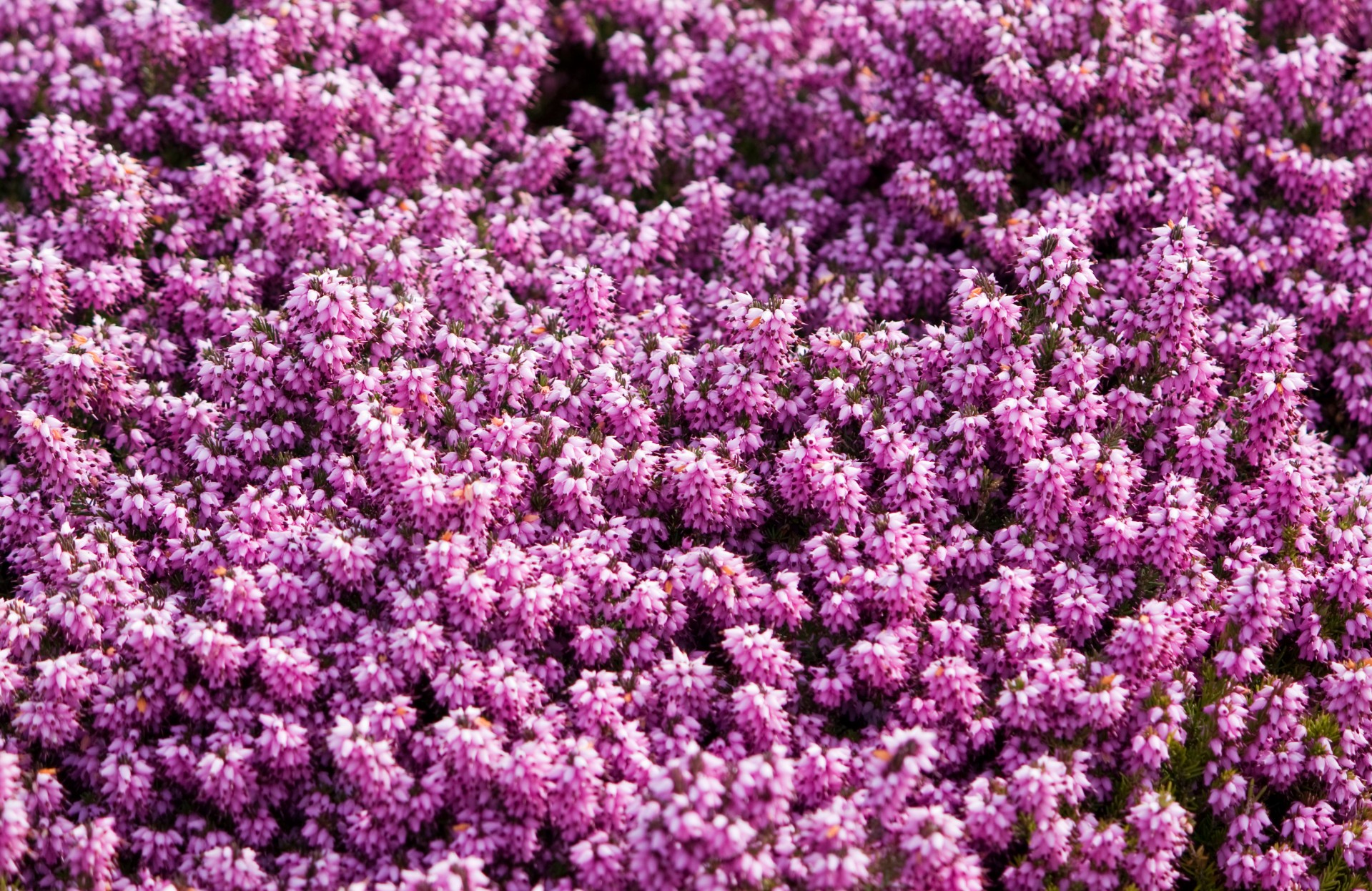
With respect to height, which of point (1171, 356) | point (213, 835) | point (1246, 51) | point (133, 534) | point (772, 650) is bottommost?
point (213, 835)

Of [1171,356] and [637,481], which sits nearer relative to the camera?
Result: [637,481]

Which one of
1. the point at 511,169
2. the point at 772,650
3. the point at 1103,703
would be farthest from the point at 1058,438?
the point at 511,169

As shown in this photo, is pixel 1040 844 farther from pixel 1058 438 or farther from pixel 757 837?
pixel 1058 438

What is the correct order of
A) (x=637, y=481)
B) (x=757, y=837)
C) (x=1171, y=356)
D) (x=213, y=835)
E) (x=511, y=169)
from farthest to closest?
(x=511, y=169)
(x=1171, y=356)
(x=637, y=481)
(x=213, y=835)
(x=757, y=837)

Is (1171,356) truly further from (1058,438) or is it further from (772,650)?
(772,650)

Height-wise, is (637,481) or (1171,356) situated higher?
(1171,356)

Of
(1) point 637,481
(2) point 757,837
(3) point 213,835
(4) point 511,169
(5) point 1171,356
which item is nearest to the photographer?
(2) point 757,837

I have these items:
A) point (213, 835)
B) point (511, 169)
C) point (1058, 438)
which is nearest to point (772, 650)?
point (1058, 438)
